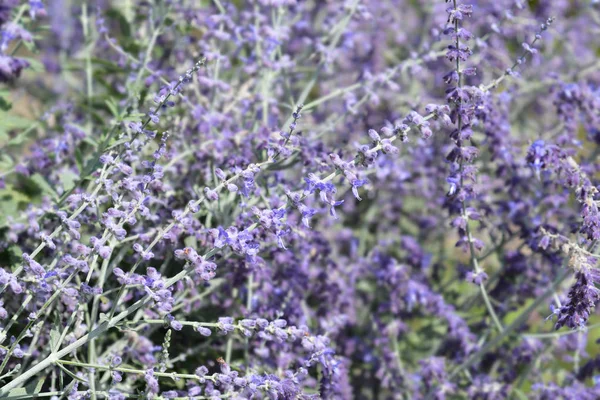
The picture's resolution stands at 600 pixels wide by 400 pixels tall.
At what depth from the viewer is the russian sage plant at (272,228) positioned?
2188 mm

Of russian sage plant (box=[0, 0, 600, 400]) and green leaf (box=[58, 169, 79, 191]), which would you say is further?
green leaf (box=[58, 169, 79, 191])

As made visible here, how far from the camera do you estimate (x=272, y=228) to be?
6.98 ft

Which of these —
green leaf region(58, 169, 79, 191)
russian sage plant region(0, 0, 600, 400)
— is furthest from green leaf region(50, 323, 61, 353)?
green leaf region(58, 169, 79, 191)

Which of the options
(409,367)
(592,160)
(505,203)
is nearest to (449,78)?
(505,203)

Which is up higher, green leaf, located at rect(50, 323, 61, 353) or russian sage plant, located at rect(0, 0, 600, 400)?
russian sage plant, located at rect(0, 0, 600, 400)

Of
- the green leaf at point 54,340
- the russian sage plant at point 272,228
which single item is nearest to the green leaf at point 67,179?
the russian sage plant at point 272,228

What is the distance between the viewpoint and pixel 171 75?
11.3 feet

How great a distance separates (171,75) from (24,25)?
0.68 metres

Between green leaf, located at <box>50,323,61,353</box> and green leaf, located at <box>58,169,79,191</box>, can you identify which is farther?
green leaf, located at <box>58,169,79,191</box>

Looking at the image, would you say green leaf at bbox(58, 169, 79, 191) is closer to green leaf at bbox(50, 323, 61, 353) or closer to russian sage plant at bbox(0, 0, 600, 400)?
russian sage plant at bbox(0, 0, 600, 400)

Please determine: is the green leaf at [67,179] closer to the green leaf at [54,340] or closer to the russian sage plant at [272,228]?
the russian sage plant at [272,228]

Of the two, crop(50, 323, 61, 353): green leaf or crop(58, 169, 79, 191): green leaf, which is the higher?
crop(58, 169, 79, 191): green leaf

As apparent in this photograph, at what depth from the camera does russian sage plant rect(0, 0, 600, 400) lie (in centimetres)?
219

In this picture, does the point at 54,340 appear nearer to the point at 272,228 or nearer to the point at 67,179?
the point at 272,228
